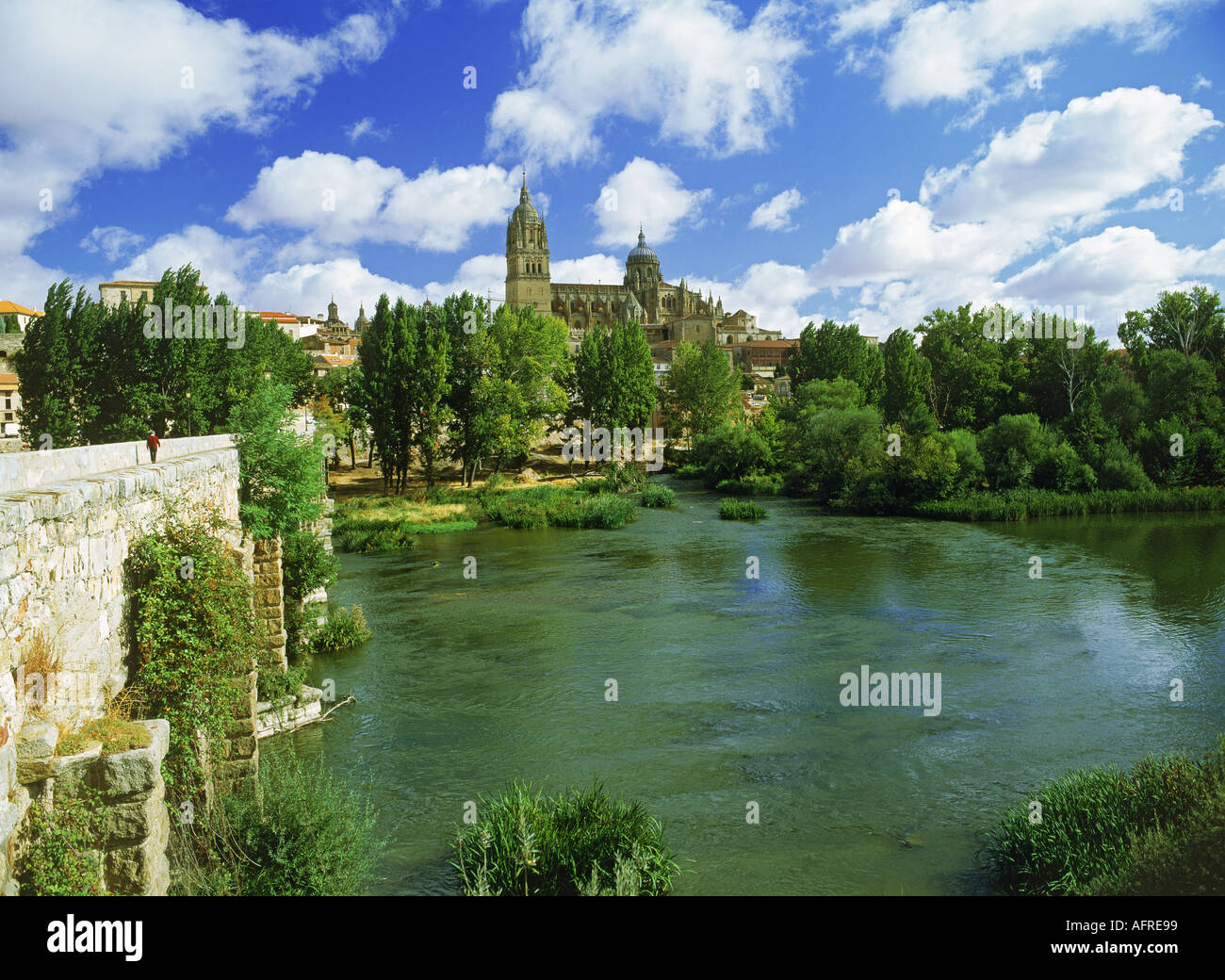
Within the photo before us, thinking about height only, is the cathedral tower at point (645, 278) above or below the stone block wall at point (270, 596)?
above

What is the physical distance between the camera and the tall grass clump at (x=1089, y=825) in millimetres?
8117

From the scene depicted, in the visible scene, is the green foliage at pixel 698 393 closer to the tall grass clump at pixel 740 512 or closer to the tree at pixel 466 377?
the tree at pixel 466 377

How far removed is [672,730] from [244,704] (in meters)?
6.20

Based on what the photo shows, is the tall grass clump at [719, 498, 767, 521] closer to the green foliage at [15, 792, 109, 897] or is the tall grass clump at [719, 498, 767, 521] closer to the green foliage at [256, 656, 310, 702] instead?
the green foliage at [256, 656, 310, 702]

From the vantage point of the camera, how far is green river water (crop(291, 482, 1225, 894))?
9773 mm

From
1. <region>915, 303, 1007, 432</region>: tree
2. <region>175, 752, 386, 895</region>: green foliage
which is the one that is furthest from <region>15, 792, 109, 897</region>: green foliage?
<region>915, 303, 1007, 432</region>: tree

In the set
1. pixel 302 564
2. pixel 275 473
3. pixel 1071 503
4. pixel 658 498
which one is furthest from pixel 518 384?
pixel 275 473

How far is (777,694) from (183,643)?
9.58m

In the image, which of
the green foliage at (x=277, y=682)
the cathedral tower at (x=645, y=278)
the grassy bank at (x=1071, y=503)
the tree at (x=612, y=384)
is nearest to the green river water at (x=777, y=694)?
the green foliage at (x=277, y=682)

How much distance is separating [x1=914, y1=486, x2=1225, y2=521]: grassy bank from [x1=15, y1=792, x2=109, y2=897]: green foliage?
3425 centimetres

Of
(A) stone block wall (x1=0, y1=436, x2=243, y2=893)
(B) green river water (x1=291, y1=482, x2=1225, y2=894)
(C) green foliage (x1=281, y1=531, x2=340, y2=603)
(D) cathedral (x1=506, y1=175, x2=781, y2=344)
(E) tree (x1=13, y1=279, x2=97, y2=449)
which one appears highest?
(D) cathedral (x1=506, y1=175, x2=781, y2=344)

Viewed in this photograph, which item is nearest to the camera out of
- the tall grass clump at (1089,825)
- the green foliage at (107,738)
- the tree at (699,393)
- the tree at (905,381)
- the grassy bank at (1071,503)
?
the green foliage at (107,738)

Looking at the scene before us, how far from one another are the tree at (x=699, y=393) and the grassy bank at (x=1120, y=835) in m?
52.9
